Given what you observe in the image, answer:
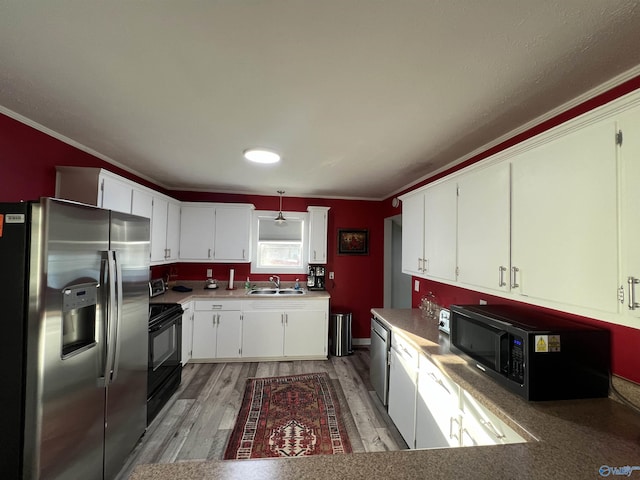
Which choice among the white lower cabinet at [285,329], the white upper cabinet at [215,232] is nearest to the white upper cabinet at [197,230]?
the white upper cabinet at [215,232]

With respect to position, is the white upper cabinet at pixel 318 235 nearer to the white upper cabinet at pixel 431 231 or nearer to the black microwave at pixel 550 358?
the white upper cabinet at pixel 431 231

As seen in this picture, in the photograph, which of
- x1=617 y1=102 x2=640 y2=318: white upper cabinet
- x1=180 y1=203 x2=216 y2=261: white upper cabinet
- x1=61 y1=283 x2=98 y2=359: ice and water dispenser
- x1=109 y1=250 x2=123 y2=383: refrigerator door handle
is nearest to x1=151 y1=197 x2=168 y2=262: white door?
x1=180 y1=203 x2=216 y2=261: white upper cabinet

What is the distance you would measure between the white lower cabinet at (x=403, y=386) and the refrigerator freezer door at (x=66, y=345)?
213cm

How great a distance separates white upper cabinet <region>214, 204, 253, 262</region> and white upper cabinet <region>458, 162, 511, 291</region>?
9.93ft

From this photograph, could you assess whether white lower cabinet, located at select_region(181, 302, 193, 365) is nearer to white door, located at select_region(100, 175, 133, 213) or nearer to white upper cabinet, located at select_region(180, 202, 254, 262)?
white upper cabinet, located at select_region(180, 202, 254, 262)

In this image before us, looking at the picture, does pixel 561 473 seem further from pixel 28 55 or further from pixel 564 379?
pixel 28 55

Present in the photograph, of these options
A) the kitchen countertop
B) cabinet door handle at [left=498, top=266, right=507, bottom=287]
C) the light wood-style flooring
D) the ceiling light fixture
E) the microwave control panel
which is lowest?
the light wood-style flooring

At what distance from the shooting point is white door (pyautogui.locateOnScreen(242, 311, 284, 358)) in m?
3.62

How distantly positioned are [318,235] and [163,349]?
8.37 ft

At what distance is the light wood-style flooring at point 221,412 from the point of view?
2.06 m

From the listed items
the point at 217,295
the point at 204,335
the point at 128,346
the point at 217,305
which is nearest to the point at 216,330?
the point at 204,335

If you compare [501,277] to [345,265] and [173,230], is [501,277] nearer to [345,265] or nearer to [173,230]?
[345,265]

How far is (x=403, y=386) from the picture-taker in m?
2.16

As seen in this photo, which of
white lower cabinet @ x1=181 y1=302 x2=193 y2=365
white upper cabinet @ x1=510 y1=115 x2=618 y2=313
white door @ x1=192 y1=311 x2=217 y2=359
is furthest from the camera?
Answer: white door @ x1=192 y1=311 x2=217 y2=359
